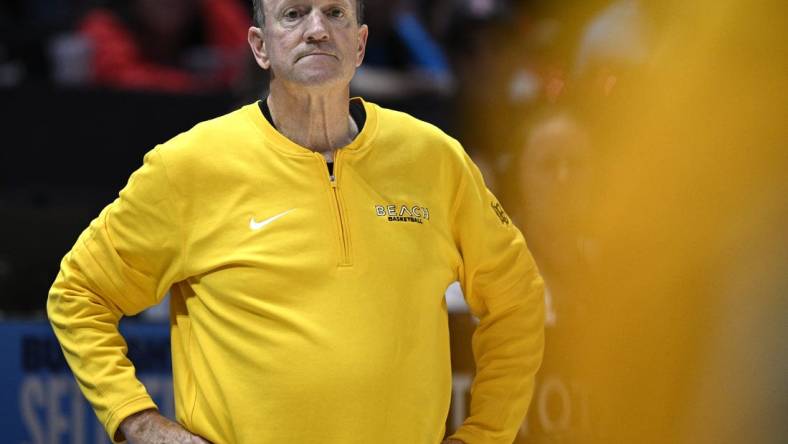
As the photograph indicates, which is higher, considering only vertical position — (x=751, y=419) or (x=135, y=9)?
(x=135, y=9)

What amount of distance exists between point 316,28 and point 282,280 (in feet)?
1.92

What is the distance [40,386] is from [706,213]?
2.21 metres

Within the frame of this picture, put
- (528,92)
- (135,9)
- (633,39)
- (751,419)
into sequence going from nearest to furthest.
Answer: (751,419)
(633,39)
(528,92)
(135,9)

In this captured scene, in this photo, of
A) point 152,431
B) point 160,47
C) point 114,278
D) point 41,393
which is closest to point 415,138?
point 114,278

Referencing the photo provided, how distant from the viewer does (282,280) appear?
9.50ft

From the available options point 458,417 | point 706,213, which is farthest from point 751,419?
point 458,417

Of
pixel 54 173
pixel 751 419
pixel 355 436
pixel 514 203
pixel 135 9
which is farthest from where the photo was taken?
pixel 135 9

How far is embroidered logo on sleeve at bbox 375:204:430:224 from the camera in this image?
3008 millimetres

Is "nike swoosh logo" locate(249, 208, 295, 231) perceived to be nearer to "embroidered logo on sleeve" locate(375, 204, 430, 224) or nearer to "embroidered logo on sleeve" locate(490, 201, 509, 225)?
"embroidered logo on sleeve" locate(375, 204, 430, 224)

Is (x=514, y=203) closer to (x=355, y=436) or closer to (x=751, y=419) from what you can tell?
(x=751, y=419)

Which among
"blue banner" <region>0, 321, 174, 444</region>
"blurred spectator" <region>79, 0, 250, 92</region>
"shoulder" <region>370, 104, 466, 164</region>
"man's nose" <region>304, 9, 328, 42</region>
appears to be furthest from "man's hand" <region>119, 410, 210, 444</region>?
"blurred spectator" <region>79, 0, 250, 92</region>

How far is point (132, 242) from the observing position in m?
2.98

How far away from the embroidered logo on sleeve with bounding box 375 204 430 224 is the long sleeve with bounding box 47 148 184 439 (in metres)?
0.48

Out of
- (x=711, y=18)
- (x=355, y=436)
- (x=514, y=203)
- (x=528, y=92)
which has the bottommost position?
(x=355, y=436)
